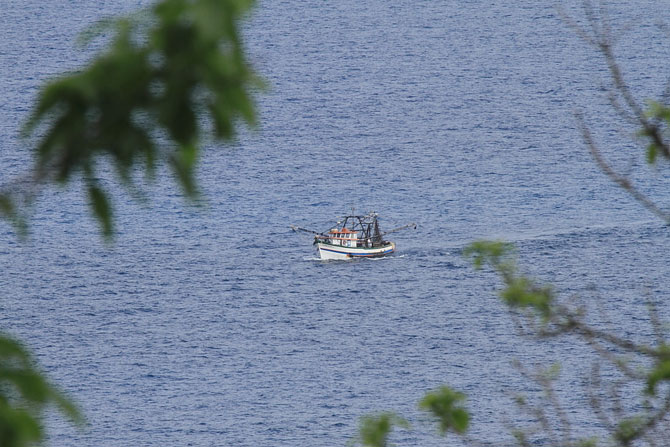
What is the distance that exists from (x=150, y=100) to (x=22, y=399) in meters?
1.53

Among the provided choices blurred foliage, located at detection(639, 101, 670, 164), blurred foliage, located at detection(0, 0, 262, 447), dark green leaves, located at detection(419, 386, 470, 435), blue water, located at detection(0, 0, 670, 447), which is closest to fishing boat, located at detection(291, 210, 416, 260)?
blue water, located at detection(0, 0, 670, 447)

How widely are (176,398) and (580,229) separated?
198ft

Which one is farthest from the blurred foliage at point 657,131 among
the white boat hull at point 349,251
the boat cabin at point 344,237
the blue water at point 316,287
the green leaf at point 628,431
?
the boat cabin at point 344,237

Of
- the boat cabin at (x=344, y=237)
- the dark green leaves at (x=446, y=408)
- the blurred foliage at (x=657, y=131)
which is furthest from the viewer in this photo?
the boat cabin at (x=344, y=237)

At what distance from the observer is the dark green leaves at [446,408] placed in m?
9.98

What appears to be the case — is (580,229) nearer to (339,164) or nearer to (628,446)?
(339,164)

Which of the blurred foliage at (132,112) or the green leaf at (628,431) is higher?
the blurred foliage at (132,112)

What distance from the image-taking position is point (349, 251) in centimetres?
13212

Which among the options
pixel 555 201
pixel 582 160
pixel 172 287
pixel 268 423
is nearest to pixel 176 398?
pixel 268 423

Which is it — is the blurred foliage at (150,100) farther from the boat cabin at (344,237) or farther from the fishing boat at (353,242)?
A: the boat cabin at (344,237)

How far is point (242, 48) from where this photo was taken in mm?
5070

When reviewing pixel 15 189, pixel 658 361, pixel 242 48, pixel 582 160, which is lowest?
pixel 582 160

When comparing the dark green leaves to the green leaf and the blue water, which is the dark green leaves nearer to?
the green leaf

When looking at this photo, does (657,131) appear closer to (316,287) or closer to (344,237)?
(316,287)
